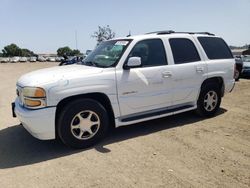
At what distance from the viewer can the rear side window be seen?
6.56m

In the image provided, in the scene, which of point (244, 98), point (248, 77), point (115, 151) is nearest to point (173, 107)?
point (115, 151)

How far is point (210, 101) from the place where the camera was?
6660 millimetres

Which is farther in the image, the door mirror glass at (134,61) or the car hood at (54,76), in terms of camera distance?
the door mirror glass at (134,61)

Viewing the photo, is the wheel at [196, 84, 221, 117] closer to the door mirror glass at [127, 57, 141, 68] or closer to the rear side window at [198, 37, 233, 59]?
the rear side window at [198, 37, 233, 59]

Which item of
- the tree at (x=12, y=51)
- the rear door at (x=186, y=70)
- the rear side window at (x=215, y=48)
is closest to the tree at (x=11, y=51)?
the tree at (x=12, y=51)

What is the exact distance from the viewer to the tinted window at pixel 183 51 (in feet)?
19.6

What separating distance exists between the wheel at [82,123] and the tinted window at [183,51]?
6.48 ft

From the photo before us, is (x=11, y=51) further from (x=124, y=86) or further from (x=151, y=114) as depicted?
(x=124, y=86)

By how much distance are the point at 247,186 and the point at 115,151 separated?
2031 mm

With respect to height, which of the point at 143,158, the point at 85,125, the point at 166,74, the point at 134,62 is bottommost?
the point at 143,158

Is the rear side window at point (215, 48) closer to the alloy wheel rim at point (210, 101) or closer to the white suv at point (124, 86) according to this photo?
the white suv at point (124, 86)

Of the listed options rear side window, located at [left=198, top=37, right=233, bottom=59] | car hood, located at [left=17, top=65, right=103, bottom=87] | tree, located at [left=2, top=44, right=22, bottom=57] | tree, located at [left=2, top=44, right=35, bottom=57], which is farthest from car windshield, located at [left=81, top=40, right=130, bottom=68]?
tree, located at [left=2, top=44, right=22, bottom=57]

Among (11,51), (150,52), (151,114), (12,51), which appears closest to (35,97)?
(151,114)

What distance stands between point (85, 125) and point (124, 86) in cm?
94
